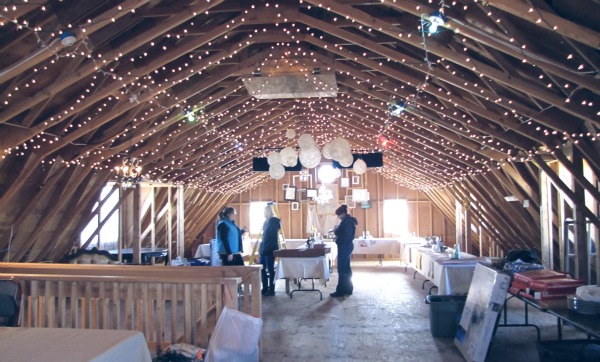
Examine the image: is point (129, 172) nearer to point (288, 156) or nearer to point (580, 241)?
point (288, 156)

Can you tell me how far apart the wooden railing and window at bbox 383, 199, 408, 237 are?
452 inches

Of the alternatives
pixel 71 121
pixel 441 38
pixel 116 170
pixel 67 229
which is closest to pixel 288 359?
pixel 441 38

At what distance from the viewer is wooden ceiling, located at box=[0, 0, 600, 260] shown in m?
4.21

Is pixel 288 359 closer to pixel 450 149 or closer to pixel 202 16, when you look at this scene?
pixel 202 16

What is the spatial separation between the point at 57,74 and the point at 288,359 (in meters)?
3.71

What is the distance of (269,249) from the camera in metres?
7.96

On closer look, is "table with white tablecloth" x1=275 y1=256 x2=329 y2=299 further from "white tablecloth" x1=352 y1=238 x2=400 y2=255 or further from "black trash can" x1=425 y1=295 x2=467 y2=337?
"white tablecloth" x1=352 y1=238 x2=400 y2=255

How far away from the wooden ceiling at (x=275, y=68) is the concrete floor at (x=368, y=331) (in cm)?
215

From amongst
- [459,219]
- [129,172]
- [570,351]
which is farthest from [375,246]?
[570,351]

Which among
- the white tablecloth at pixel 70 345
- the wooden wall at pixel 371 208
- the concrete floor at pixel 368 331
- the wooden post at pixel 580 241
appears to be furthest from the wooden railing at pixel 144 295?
the wooden wall at pixel 371 208

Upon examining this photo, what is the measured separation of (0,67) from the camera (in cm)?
464

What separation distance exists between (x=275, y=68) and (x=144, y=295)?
11.6ft

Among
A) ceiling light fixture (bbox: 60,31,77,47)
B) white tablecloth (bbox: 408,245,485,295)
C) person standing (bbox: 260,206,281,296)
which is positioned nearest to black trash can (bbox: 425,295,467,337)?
white tablecloth (bbox: 408,245,485,295)

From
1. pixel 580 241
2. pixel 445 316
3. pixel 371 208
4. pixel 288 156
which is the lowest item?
pixel 445 316
